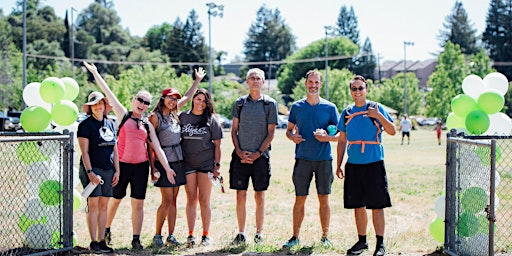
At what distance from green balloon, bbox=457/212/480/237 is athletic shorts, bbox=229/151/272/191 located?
221cm

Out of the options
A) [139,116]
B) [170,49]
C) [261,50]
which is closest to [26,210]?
[139,116]

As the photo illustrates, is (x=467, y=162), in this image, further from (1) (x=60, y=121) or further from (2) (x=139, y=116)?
(1) (x=60, y=121)

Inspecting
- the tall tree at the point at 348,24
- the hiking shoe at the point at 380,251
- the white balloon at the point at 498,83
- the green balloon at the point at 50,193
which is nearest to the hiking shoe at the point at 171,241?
the green balloon at the point at 50,193

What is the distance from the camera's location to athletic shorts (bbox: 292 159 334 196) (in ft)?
23.0

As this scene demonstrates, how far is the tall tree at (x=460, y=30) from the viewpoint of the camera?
100938 millimetres

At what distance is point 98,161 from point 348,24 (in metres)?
110

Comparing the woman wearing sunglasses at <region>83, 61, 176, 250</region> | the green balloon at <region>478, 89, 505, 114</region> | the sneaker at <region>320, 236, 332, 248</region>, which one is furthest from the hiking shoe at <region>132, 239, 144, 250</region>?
the green balloon at <region>478, 89, 505, 114</region>

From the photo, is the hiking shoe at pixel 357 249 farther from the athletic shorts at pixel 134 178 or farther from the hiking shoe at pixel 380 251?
the athletic shorts at pixel 134 178

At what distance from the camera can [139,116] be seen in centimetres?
682

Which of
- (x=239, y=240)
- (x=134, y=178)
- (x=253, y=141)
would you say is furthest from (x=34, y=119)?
(x=239, y=240)

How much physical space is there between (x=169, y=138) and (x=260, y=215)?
1440 millimetres

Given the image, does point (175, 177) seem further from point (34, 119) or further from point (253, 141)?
point (34, 119)

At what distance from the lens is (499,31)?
8975 cm

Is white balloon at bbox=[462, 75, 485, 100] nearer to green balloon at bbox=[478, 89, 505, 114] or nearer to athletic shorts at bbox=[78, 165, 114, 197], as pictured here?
green balloon at bbox=[478, 89, 505, 114]
